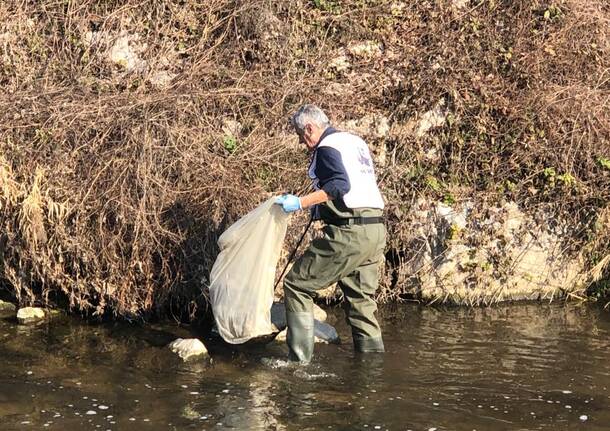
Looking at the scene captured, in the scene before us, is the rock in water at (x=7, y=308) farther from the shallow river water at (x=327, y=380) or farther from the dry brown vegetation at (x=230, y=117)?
the shallow river water at (x=327, y=380)

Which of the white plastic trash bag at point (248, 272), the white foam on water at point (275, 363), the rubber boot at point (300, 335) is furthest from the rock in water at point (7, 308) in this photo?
the rubber boot at point (300, 335)

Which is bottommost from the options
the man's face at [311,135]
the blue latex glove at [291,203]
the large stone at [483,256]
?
the large stone at [483,256]

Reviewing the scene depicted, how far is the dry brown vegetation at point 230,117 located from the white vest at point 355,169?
1.56 m

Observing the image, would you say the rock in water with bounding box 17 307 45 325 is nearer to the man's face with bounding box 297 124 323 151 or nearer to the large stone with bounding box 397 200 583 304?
the man's face with bounding box 297 124 323 151

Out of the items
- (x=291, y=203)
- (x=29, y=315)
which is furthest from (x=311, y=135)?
(x=29, y=315)

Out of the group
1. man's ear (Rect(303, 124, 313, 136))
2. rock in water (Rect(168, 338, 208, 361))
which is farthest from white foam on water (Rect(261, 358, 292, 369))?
man's ear (Rect(303, 124, 313, 136))

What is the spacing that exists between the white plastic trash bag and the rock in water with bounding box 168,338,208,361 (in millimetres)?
203

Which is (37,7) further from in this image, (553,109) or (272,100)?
(553,109)

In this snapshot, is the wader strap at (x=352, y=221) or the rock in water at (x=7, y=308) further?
the rock in water at (x=7, y=308)

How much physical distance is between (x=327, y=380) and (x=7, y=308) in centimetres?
315

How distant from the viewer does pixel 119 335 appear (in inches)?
266

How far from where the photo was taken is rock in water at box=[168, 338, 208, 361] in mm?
6184

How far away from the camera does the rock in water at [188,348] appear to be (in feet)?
20.3

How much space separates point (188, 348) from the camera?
6207mm
